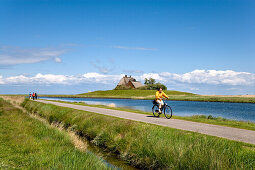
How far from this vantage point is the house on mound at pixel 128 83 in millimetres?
131175

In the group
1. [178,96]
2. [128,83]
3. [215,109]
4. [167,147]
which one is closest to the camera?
[167,147]

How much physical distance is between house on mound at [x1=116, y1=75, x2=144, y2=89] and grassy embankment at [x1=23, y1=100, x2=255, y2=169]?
115988 millimetres

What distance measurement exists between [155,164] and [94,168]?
284 centimetres

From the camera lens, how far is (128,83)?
134m

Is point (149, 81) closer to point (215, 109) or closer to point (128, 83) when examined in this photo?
point (128, 83)

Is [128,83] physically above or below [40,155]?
above

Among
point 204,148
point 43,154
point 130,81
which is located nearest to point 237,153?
point 204,148

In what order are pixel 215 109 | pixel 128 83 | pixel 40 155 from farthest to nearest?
pixel 128 83
pixel 215 109
pixel 40 155

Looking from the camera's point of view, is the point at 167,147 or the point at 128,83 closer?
the point at 167,147

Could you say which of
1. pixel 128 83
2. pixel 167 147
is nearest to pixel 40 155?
pixel 167 147

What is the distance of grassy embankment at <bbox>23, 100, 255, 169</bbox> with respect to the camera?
6.52 m

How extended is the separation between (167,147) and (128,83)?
413ft

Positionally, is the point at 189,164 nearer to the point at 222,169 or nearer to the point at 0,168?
the point at 222,169

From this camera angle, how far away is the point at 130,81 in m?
134
